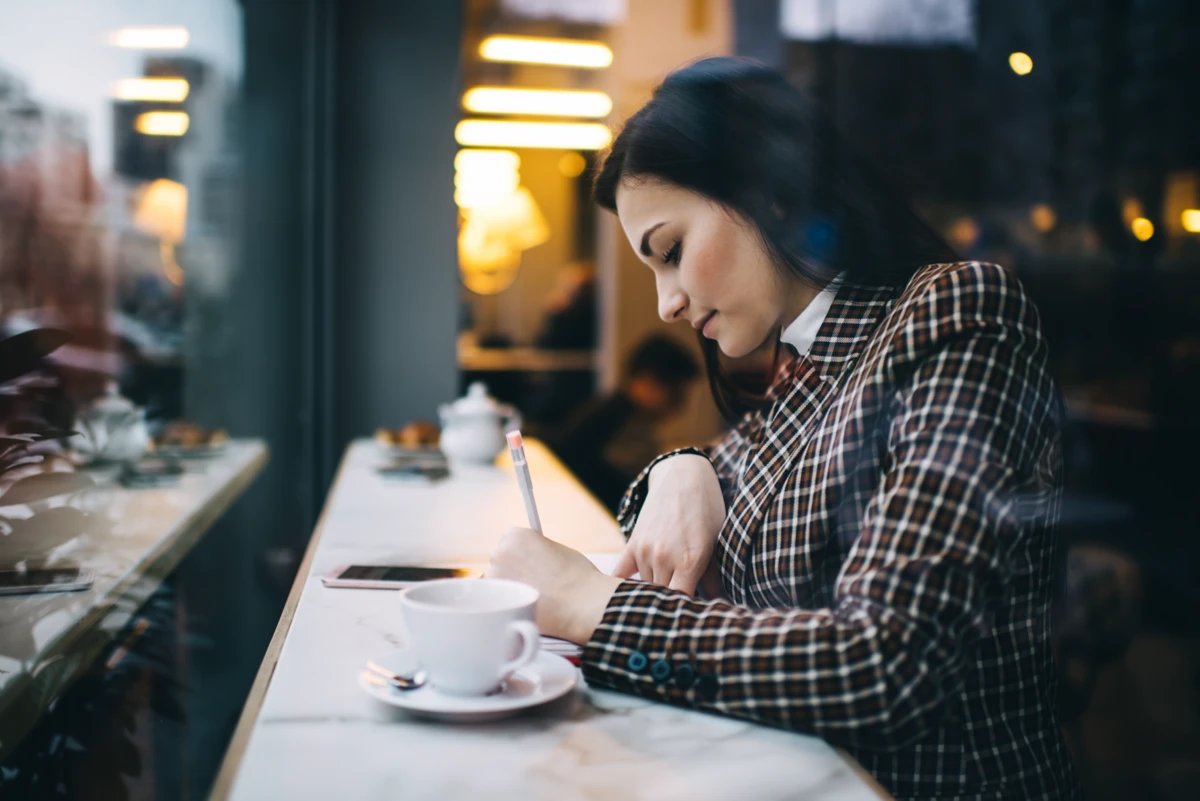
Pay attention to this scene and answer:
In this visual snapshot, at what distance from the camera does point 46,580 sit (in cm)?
96

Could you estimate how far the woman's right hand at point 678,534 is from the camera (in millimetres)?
1039

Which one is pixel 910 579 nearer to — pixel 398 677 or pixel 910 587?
pixel 910 587

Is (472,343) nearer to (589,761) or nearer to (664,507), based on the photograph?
(664,507)

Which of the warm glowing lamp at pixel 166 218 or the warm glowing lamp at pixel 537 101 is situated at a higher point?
the warm glowing lamp at pixel 537 101

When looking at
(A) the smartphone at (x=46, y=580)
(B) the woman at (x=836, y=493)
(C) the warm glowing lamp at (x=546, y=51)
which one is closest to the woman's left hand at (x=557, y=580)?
(B) the woman at (x=836, y=493)

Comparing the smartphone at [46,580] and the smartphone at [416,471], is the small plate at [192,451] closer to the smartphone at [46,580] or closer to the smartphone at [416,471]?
the smartphone at [416,471]

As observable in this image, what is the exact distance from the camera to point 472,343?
7234 millimetres

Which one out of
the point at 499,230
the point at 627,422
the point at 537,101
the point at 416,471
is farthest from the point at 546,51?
the point at 416,471

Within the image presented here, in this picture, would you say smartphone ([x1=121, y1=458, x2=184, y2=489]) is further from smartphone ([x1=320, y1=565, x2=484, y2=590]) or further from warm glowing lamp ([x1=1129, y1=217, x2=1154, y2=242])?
warm glowing lamp ([x1=1129, y1=217, x2=1154, y2=242])

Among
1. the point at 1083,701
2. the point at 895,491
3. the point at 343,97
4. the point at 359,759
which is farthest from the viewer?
the point at 343,97

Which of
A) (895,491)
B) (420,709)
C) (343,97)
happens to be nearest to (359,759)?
(420,709)

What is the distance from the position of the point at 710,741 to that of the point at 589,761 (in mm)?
93

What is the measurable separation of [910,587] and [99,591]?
2.69 ft

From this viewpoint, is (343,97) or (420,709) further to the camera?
(343,97)
